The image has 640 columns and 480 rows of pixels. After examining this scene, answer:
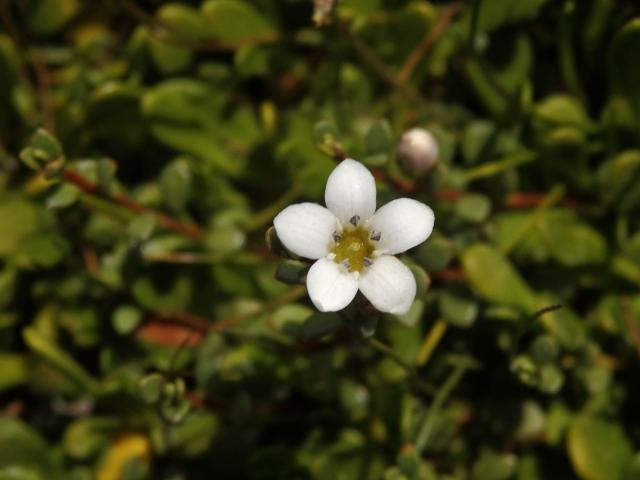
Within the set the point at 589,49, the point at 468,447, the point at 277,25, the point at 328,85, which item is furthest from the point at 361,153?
the point at 468,447

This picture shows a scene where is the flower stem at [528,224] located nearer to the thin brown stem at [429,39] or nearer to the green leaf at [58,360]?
the thin brown stem at [429,39]

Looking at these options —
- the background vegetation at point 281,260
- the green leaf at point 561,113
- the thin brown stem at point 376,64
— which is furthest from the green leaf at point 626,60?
the thin brown stem at point 376,64

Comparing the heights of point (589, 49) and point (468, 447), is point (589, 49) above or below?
above

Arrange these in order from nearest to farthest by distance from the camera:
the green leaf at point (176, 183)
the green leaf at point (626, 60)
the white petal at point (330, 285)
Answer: the white petal at point (330, 285)
the green leaf at point (626, 60)
the green leaf at point (176, 183)

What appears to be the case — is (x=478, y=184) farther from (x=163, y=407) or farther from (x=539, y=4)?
(x=163, y=407)

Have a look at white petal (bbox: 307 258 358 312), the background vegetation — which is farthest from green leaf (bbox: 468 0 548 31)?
white petal (bbox: 307 258 358 312)

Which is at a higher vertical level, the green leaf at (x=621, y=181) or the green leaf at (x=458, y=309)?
the green leaf at (x=621, y=181)

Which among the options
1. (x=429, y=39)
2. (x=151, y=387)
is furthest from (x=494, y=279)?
(x=151, y=387)
